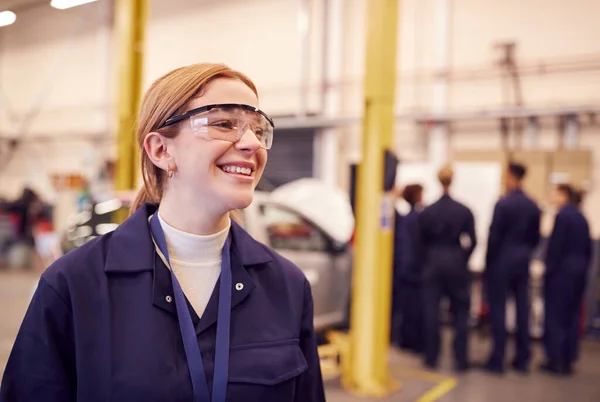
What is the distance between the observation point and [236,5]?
30.1ft

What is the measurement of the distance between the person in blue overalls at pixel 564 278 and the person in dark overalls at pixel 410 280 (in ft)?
3.81

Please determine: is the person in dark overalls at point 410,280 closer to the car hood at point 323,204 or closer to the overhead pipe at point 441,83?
the car hood at point 323,204

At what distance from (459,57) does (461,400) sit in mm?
4967

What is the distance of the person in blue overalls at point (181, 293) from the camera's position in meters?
1.09

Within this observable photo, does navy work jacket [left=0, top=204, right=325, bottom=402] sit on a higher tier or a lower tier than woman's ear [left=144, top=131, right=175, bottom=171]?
lower

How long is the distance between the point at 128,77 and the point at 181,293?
4.03 meters

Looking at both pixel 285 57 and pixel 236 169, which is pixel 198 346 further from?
pixel 285 57

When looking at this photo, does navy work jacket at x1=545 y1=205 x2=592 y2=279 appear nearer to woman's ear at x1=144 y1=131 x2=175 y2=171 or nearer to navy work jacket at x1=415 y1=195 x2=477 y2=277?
navy work jacket at x1=415 y1=195 x2=477 y2=277

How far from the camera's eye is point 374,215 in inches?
155

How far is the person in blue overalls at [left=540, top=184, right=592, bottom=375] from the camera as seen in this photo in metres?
4.76

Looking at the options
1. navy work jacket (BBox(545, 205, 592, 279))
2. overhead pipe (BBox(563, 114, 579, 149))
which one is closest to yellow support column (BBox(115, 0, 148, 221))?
navy work jacket (BBox(545, 205, 592, 279))

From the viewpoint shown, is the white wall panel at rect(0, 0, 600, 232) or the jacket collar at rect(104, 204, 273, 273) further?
the white wall panel at rect(0, 0, 600, 232)

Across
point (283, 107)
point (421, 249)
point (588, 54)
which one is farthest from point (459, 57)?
point (421, 249)

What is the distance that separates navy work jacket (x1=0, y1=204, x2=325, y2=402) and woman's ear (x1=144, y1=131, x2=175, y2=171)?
0.14 m
